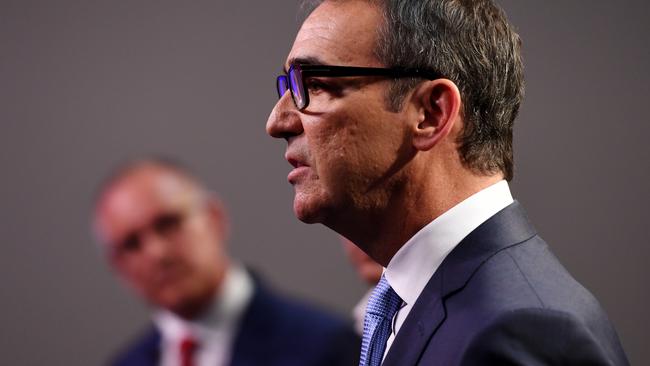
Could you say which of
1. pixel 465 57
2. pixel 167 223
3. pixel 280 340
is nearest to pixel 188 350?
pixel 280 340

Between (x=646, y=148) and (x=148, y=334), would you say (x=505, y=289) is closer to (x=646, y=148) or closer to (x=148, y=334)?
(x=148, y=334)

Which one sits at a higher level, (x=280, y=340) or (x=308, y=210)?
(x=308, y=210)

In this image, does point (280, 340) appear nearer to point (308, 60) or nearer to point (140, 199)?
point (140, 199)

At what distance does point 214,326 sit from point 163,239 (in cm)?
29

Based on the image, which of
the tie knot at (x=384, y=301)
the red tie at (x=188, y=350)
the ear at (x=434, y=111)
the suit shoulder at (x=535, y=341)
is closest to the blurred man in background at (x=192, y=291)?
the red tie at (x=188, y=350)

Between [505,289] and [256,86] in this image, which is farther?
[256,86]

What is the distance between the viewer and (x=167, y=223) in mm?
2455

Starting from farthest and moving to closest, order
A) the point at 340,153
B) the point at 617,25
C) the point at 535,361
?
the point at 617,25 < the point at 340,153 < the point at 535,361

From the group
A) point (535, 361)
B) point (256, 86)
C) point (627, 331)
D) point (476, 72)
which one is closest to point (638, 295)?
point (627, 331)

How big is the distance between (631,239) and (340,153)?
2230 millimetres

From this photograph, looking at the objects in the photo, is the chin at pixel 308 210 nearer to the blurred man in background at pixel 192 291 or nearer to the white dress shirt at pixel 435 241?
the white dress shirt at pixel 435 241

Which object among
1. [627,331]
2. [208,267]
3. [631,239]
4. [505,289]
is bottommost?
[627,331]

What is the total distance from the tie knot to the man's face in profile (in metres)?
0.15

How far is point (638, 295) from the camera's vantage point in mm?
3252
